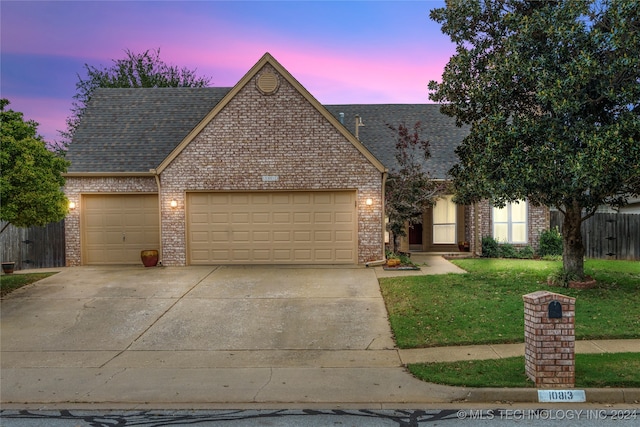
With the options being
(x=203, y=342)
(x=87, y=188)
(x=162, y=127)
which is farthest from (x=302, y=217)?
(x=203, y=342)

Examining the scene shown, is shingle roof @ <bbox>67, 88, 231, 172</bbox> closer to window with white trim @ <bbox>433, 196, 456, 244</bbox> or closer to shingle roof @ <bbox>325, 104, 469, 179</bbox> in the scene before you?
shingle roof @ <bbox>325, 104, 469, 179</bbox>

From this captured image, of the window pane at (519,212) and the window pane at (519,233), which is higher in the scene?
the window pane at (519,212)

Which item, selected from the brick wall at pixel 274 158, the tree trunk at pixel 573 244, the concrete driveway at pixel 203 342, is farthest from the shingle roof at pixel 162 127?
the tree trunk at pixel 573 244

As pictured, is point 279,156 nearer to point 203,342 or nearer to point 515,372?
point 203,342

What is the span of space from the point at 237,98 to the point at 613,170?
11.0m

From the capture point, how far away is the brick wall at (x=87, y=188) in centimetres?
1794

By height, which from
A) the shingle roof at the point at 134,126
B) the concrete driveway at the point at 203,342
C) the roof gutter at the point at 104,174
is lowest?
the concrete driveway at the point at 203,342

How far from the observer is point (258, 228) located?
17.3 m

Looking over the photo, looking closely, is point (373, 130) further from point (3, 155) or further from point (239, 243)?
point (3, 155)

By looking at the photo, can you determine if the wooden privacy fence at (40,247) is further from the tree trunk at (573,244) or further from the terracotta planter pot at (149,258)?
the tree trunk at (573,244)

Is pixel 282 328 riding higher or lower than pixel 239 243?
lower

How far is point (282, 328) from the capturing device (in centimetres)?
1028

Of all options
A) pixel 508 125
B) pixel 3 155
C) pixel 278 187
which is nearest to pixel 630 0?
pixel 508 125

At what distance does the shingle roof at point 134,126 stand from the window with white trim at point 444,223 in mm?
10270
